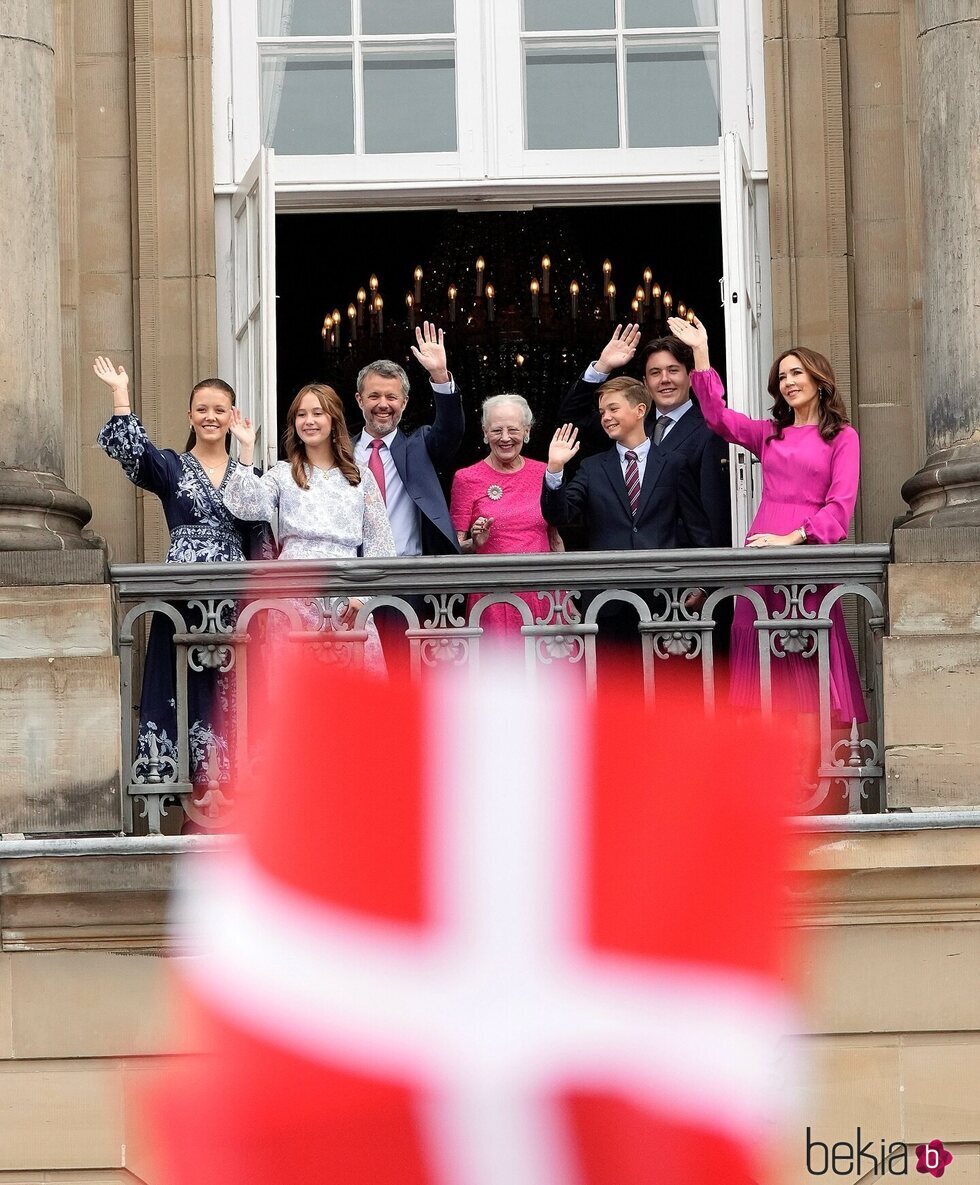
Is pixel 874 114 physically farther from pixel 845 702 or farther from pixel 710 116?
pixel 845 702

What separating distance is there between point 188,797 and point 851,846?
2.36 m

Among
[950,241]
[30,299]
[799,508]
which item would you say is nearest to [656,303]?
[950,241]

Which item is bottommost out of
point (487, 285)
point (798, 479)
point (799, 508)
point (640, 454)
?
point (799, 508)

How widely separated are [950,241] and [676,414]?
131 centimetres

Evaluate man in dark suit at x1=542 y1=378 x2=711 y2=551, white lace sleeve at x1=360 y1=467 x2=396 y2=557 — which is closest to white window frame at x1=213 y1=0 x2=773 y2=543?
man in dark suit at x1=542 y1=378 x2=711 y2=551

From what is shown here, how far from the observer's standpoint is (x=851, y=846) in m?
8.22

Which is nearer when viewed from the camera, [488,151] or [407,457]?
[407,457]

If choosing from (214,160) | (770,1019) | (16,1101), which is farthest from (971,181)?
(770,1019)

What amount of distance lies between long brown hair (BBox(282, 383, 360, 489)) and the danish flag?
232 inches

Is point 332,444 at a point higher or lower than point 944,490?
higher

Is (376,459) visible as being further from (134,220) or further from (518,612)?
(134,220)

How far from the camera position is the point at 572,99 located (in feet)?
35.6

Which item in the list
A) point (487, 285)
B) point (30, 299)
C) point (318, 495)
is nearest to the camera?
point (318, 495)

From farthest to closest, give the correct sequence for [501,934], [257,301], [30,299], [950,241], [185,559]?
[257,301] → [950,241] → [30,299] → [185,559] → [501,934]
